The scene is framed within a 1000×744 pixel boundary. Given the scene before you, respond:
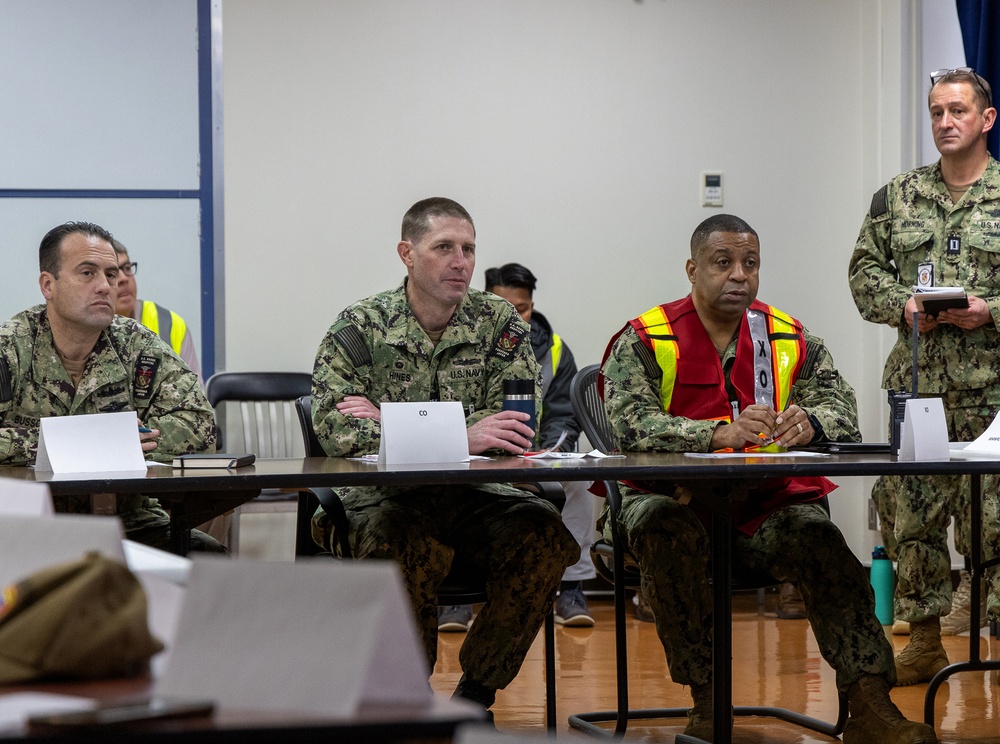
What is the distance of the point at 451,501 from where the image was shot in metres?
3.12

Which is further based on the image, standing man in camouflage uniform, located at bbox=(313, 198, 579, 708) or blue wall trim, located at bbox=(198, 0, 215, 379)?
blue wall trim, located at bbox=(198, 0, 215, 379)

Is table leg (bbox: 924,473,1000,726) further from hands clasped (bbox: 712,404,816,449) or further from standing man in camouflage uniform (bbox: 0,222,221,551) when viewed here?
standing man in camouflage uniform (bbox: 0,222,221,551)

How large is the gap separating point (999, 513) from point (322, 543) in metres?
2.14

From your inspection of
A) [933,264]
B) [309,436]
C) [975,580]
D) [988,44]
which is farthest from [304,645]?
[988,44]

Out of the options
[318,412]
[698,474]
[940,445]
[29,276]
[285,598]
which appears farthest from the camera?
[29,276]

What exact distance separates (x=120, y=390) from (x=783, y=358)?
71.2 inches

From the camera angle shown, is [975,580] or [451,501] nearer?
[451,501]

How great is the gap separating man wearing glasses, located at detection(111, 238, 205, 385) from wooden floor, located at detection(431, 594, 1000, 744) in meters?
1.67

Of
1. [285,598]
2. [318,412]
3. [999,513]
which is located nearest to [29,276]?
[318,412]

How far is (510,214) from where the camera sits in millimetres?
5812

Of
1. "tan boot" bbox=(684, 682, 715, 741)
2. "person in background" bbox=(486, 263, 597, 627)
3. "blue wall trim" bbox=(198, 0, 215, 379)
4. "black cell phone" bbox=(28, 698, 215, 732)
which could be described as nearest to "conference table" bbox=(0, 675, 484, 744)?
"black cell phone" bbox=(28, 698, 215, 732)

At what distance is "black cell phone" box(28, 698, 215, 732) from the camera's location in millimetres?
777

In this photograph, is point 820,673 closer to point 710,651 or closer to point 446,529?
point 710,651

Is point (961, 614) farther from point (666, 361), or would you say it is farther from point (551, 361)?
point (666, 361)
